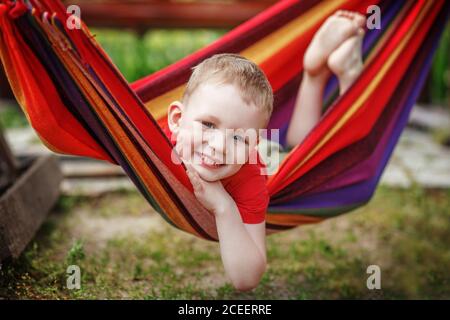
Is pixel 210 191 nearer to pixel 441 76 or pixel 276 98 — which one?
pixel 276 98

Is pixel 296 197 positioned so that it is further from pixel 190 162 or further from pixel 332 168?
pixel 190 162

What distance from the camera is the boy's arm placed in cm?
134

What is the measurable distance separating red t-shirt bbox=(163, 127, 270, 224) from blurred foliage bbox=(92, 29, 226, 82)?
9.87ft

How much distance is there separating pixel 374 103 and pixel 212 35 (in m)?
3.50

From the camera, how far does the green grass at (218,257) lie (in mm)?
1700

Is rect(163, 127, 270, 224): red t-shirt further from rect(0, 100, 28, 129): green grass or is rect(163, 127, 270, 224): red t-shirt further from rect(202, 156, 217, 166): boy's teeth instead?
rect(0, 100, 28, 129): green grass

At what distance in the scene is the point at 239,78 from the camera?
4.20ft

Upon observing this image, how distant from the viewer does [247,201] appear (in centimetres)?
138

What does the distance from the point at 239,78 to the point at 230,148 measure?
0.15 meters

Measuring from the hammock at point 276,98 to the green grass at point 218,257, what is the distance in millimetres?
297

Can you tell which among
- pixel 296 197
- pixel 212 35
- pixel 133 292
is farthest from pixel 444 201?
pixel 212 35

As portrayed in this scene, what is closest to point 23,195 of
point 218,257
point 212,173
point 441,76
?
point 218,257

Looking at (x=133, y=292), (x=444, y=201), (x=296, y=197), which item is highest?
(x=296, y=197)

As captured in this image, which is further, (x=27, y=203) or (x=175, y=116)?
(x=27, y=203)
